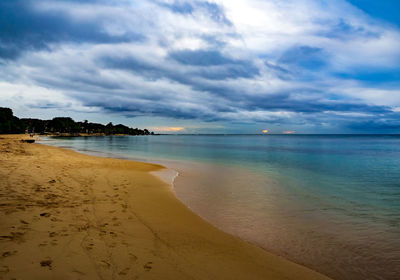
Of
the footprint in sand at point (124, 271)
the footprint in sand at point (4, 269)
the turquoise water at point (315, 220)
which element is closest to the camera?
the footprint in sand at point (4, 269)

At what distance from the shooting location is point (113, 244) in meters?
5.76

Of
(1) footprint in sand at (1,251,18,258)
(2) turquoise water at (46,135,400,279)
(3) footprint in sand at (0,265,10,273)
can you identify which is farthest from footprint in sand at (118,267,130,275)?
(2) turquoise water at (46,135,400,279)

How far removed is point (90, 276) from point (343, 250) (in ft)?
23.1

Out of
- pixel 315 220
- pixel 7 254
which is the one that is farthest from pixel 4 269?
pixel 315 220

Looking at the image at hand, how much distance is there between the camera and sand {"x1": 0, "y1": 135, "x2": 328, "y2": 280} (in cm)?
456

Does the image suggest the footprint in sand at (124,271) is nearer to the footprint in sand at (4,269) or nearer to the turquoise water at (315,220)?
the footprint in sand at (4,269)

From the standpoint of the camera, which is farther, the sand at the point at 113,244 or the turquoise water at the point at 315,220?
the turquoise water at the point at 315,220

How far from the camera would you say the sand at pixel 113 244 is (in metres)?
4.56

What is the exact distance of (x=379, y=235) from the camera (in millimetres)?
8367

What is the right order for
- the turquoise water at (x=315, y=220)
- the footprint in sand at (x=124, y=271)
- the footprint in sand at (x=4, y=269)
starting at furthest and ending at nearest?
the turquoise water at (x=315, y=220), the footprint in sand at (x=124, y=271), the footprint in sand at (x=4, y=269)

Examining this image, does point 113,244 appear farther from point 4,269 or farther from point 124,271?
point 4,269

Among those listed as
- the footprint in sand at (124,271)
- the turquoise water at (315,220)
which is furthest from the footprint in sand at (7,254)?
the turquoise water at (315,220)

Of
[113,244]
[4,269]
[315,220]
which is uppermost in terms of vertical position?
[4,269]

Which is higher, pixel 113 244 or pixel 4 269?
pixel 4 269
